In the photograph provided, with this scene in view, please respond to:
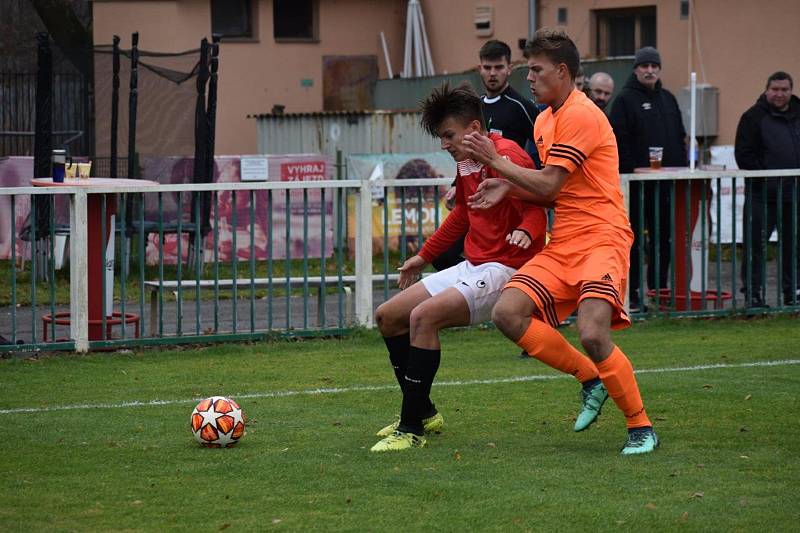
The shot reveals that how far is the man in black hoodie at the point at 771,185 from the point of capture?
1291 cm

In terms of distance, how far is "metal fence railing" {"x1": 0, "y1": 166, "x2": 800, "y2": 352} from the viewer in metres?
11.2

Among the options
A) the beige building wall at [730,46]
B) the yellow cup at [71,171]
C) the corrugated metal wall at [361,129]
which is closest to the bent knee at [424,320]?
the yellow cup at [71,171]

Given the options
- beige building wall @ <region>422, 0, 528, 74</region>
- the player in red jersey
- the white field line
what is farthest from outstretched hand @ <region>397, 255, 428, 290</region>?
beige building wall @ <region>422, 0, 528, 74</region>

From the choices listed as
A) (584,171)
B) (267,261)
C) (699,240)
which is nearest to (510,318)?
(584,171)

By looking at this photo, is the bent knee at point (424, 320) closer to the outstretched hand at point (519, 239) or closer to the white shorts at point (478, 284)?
the white shorts at point (478, 284)

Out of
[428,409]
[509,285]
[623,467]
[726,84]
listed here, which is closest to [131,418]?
[428,409]

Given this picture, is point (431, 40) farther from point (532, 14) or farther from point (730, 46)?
point (730, 46)

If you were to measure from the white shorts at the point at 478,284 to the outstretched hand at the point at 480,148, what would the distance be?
0.73 metres

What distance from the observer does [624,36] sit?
85.7 ft

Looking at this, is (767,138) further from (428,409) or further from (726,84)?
(726,84)

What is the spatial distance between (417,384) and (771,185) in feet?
22.5

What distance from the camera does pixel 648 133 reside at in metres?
13.5

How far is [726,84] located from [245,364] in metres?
15.3

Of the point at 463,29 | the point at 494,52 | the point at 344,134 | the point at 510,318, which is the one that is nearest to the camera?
the point at 510,318
